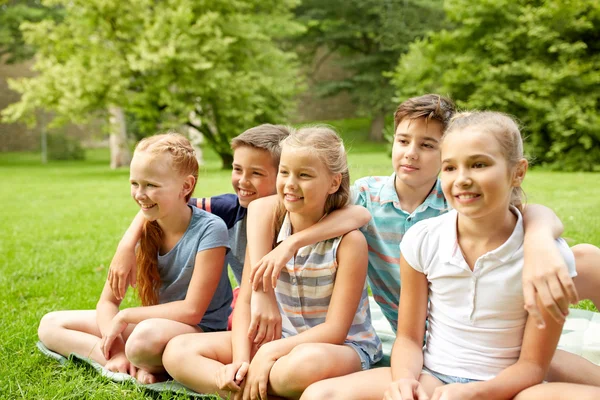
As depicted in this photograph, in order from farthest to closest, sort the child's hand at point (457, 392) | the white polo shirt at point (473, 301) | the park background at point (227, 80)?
the park background at point (227, 80)
the white polo shirt at point (473, 301)
the child's hand at point (457, 392)

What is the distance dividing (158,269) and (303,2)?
2406cm

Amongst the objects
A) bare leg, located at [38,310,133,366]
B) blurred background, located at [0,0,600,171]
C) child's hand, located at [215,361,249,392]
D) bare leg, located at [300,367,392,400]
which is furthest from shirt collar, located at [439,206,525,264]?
blurred background, located at [0,0,600,171]

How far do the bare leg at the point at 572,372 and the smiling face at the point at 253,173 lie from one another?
1369mm

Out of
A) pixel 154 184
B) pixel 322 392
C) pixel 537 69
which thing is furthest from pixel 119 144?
pixel 322 392

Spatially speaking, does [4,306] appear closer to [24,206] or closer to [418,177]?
[418,177]

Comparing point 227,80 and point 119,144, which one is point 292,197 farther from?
point 119,144

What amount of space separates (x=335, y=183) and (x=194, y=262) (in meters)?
0.71

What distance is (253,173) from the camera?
9.15ft

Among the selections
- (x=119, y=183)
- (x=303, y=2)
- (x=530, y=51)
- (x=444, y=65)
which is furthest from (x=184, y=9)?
(x=303, y=2)

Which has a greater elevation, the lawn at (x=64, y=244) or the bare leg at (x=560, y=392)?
the bare leg at (x=560, y=392)

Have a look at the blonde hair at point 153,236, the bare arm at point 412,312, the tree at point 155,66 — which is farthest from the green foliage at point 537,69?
the bare arm at point 412,312

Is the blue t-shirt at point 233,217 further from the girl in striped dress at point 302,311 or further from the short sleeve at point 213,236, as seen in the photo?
the girl in striped dress at point 302,311

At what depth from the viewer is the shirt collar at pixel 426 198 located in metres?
2.54

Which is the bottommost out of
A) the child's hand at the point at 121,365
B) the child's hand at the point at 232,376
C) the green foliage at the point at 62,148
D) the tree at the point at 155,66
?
the green foliage at the point at 62,148
